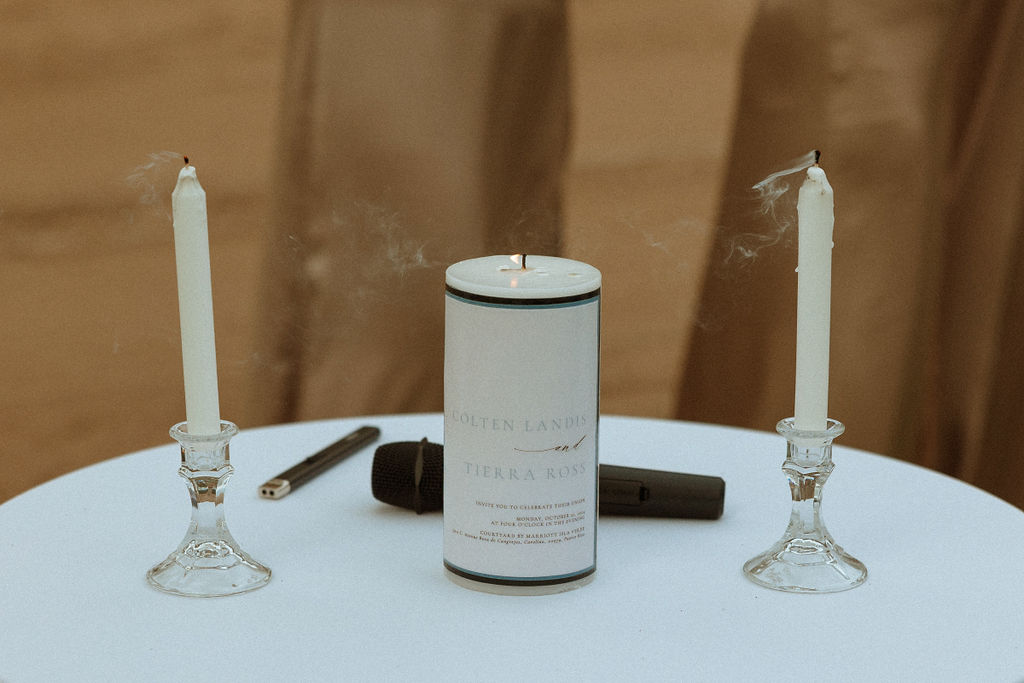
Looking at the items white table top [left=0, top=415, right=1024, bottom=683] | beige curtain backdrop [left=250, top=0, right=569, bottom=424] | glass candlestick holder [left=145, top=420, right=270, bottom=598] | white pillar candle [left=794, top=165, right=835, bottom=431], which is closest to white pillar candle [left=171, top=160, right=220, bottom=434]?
glass candlestick holder [left=145, top=420, right=270, bottom=598]

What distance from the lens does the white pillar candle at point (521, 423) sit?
741 mm

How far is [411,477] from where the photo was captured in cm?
91

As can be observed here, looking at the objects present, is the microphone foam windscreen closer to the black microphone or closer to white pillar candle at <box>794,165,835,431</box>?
the black microphone

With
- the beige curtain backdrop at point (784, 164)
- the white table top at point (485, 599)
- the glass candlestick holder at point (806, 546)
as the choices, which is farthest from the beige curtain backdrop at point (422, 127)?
the glass candlestick holder at point (806, 546)

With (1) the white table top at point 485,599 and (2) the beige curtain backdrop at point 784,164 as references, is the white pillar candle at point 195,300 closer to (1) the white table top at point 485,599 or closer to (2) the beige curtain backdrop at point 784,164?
(1) the white table top at point 485,599

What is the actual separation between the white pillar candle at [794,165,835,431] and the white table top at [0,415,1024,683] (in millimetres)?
121

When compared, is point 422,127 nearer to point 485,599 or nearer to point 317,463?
point 317,463

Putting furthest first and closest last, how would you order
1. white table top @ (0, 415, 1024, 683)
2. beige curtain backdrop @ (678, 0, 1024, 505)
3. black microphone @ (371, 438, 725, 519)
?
beige curtain backdrop @ (678, 0, 1024, 505) → black microphone @ (371, 438, 725, 519) → white table top @ (0, 415, 1024, 683)

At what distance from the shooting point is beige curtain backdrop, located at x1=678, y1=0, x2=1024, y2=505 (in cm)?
160

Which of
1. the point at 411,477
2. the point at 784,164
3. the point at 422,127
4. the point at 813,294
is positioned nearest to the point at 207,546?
the point at 411,477

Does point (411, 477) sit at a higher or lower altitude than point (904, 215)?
lower

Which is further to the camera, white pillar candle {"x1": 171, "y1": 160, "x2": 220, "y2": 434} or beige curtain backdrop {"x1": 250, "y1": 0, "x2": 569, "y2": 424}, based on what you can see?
beige curtain backdrop {"x1": 250, "y1": 0, "x2": 569, "y2": 424}

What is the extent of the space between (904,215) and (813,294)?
97cm

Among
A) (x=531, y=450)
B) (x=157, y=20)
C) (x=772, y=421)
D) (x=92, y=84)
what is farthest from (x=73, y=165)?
(x=531, y=450)
